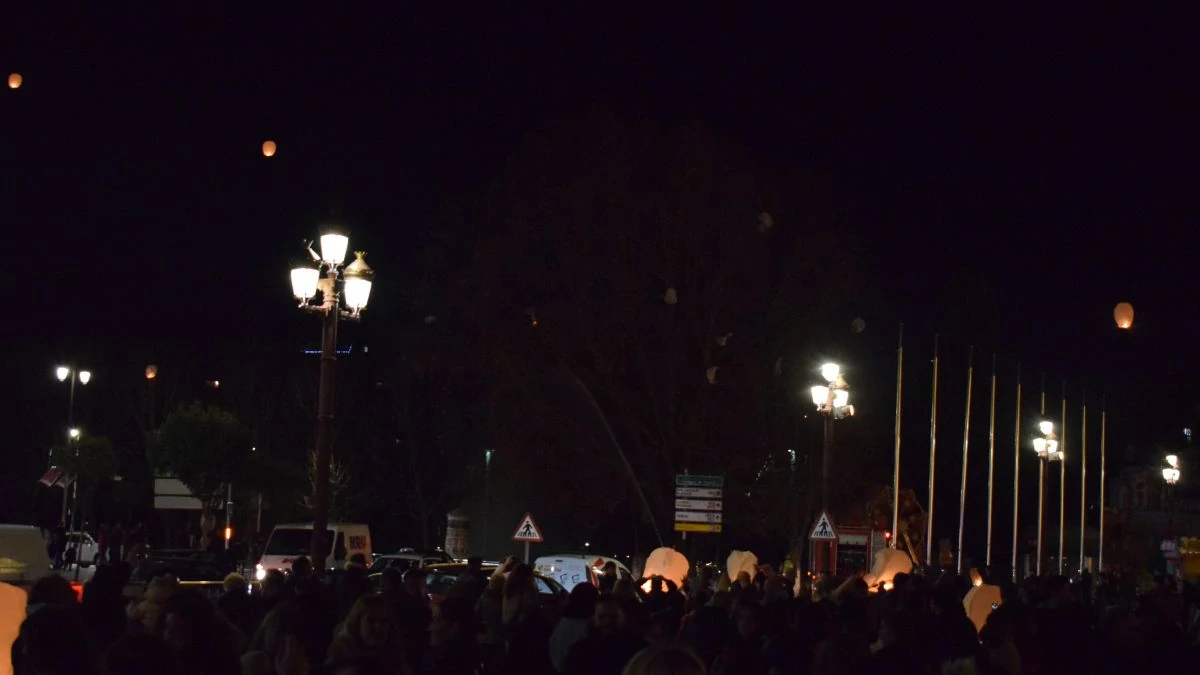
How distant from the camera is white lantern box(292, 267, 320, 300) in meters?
17.4

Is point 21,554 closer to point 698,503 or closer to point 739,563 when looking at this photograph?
point 739,563

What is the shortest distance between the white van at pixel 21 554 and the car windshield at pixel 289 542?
11781 mm

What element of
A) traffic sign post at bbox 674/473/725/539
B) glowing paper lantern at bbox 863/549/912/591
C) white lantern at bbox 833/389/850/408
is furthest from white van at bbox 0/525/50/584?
white lantern at bbox 833/389/850/408

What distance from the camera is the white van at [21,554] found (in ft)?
71.5

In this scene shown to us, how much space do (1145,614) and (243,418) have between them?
5787 centimetres

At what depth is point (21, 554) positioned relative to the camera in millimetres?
22438

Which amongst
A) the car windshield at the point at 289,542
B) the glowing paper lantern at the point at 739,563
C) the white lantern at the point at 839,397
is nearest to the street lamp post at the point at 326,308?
the glowing paper lantern at the point at 739,563

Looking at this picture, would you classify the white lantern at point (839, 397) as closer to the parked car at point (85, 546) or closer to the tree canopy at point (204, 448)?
Result: the parked car at point (85, 546)

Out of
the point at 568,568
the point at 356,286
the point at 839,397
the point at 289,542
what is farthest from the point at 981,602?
the point at 289,542

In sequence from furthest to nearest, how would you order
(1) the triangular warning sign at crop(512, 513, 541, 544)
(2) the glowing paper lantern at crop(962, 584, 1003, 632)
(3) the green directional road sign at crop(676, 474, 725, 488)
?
(3) the green directional road sign at crop(676, 474, 725, 488) → (1) the triangular warning sign at crop(512, 513, 541, 544) → (2) the glowing paper lantern at crop(962, 584, 1003, 632)

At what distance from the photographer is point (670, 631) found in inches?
382

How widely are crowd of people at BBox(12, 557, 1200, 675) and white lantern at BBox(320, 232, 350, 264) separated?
5.04 metres

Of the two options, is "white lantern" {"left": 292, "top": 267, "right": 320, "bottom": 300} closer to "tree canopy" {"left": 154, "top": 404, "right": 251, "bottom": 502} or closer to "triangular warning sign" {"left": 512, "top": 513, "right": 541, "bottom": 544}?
"triangular warning sign" {"left": 512, "top": 513, "right": 541, "bottom": 544}

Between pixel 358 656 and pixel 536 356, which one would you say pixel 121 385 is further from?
pixel 358 656
